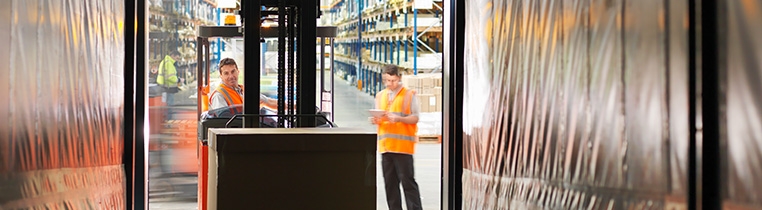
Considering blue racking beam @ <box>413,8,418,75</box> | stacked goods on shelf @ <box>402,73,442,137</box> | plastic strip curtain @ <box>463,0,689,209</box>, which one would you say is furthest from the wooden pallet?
plastic strip curtain @ <box>463,0,689,209</box>

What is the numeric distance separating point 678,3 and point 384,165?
547 cm

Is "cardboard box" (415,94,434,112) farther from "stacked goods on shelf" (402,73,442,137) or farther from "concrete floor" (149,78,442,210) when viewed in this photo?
"concrete floor" (149,78,442,210)

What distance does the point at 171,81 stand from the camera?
12453 millimetres

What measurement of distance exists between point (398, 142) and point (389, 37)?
11.2 m

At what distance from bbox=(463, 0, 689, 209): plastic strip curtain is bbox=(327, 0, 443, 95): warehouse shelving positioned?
10462mm

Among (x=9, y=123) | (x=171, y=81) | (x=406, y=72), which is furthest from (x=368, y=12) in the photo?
(x=9, y=123)

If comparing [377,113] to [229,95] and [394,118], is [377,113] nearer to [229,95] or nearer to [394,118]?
[394,118]

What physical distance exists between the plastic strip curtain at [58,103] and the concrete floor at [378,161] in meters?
1.12

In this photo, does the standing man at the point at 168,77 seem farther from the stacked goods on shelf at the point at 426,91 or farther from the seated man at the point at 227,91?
the seated man at the point at 227,91

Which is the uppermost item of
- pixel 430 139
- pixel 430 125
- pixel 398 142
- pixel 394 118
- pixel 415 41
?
pixel 415 41

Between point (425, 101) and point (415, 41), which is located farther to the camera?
point (415, 41)

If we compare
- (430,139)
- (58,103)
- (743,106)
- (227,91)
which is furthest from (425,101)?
(743,106)

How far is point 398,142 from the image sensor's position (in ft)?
23.6

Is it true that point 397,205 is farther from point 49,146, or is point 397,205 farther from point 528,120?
point 49,146
